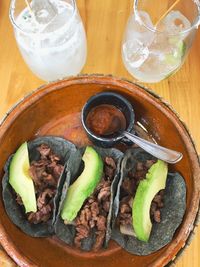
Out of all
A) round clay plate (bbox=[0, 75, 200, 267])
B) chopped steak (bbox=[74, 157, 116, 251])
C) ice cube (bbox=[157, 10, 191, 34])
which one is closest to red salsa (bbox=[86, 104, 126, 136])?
round clay plate (bbox=[0, 75, 200, 267])

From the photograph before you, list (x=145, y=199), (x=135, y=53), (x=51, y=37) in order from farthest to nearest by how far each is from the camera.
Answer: (x=135, y=53), (x=51, y=37), (x=145, y=199)

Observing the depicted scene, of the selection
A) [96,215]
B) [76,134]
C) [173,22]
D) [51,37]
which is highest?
[173,22]

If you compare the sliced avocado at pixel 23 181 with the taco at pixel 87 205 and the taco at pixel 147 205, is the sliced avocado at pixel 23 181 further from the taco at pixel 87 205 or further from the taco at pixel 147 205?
the taco at pixel 147 205

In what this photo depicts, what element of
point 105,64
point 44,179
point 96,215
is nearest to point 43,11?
point 105,64

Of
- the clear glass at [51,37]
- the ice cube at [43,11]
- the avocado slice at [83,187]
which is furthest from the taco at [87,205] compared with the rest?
the ice cube at [43,11]

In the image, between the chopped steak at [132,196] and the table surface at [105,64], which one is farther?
the table surface at [105,64]

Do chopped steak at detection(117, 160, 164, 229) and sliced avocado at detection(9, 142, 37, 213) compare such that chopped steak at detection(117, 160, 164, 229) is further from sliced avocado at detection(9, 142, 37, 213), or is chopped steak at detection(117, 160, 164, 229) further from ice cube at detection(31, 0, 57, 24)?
ice cube at detection(31, 0, 57, 24)

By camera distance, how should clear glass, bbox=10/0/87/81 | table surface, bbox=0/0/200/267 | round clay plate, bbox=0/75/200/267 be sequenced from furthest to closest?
table surface, bbox=0/0/200/267
clear glass, bbox=10/0/87/81
round clay plate, bbox=0/75/200/267

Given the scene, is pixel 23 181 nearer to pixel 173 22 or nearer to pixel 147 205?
pixel 147 205
